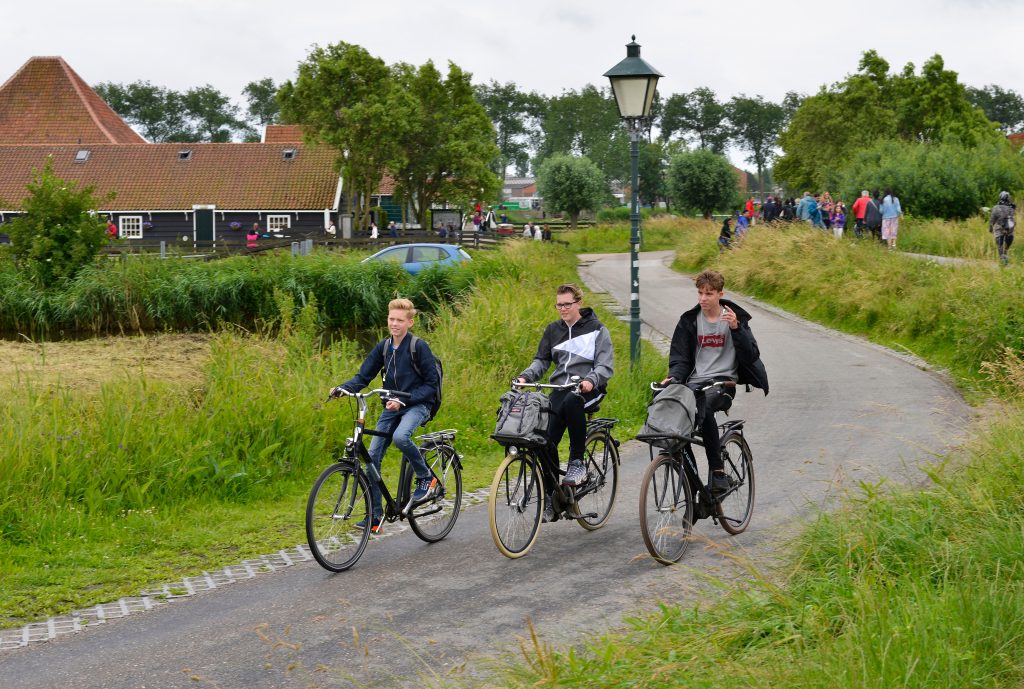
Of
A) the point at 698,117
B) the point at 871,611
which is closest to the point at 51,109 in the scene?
the point at 871,611

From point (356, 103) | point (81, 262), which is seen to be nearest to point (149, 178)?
point (356, 103)

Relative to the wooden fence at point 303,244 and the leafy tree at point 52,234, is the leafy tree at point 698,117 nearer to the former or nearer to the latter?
the wooden fence at point 303,244

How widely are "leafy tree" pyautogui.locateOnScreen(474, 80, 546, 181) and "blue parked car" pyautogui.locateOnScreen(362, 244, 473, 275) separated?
10064 centimetres

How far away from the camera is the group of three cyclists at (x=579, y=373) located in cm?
762

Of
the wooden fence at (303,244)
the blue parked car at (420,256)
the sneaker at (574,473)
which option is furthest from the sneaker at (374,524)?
the wooden fence at (303,244)

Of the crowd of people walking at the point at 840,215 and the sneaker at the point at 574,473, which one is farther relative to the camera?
the crowd of people walking at the point at 840,215

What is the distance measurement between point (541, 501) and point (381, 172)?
48.0 meters

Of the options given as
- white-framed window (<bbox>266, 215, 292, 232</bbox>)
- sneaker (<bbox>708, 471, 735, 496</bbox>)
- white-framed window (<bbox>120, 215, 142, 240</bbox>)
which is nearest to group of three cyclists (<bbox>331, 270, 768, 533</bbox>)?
sneaker (<bbox>708, 471, 735, 496</bbox>)

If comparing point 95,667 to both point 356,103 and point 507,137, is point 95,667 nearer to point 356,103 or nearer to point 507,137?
point 356,103

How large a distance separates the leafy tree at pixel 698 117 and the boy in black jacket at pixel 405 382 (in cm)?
12861

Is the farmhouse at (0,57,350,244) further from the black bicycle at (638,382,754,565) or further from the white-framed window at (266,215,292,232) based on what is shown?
the black bicycle at (638,382,754,565)

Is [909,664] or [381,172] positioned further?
[381,172]

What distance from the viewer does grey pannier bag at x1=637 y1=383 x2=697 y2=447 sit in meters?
7.19

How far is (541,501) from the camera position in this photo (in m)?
7.71
